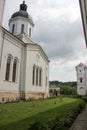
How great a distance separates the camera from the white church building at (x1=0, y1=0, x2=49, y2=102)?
67.4 feet

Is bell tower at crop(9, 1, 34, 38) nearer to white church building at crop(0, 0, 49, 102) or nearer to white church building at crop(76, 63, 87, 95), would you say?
white church building at crop(0, 0, 49, 102)

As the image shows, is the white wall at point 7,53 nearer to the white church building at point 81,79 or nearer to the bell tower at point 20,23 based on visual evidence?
the bell tower at point 20,23

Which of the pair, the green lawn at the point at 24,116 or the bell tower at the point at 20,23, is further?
the bell tower at the point at 20,23

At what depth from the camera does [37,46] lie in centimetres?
2798

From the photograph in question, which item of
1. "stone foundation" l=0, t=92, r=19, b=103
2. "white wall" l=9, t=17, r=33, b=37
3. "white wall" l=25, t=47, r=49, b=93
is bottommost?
"stone foundation" l=0, t=92, r=19, b=103

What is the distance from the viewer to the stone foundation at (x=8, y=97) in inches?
775

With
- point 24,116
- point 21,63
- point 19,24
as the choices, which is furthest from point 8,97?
point 19,24

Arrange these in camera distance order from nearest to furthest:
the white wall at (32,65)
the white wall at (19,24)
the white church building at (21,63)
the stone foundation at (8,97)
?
the stone foundation at (8,97) < the white church building at (21,63) < the white wall at (32,65) < the white wall at (19,24)

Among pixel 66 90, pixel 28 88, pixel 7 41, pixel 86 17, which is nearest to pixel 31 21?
pixel 7 41

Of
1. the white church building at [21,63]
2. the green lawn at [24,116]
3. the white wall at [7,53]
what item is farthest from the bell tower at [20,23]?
the green lawn at [24,116]

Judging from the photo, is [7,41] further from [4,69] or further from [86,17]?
[86,17]

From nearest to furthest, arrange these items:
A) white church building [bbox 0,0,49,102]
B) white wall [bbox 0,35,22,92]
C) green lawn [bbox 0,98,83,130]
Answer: green lawn [bbox 0,98,83,130] < white wall [bbox 0,35,22,92] < white church building [bbox 0,0,49,102]

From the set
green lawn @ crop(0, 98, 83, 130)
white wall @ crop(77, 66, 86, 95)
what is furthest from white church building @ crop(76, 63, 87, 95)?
green lawn @ crop(0, 98, 83, 130)

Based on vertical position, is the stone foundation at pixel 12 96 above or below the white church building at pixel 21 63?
below
